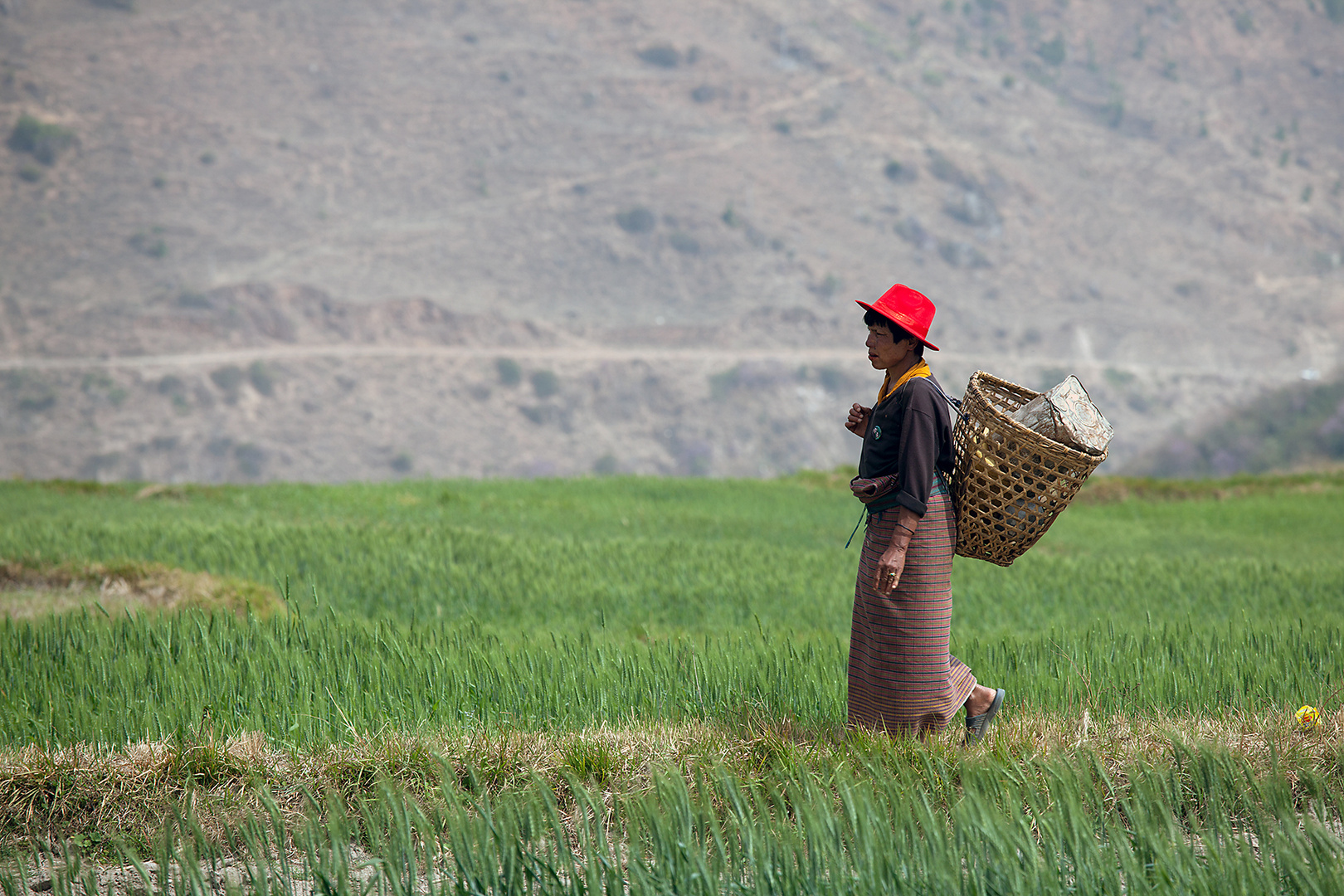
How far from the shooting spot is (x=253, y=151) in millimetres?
84812

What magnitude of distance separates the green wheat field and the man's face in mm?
1354

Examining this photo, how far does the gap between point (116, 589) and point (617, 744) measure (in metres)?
5.30

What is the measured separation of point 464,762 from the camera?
3.64 meters

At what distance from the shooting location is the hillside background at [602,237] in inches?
2704

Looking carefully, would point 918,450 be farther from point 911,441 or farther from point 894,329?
point 894,329

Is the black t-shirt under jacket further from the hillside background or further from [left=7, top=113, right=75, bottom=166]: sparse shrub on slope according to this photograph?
[left=7, top=113, right=75, bottom=166]: sparse shrub on slope

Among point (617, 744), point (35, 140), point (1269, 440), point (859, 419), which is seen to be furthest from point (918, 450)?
point (35, 140)

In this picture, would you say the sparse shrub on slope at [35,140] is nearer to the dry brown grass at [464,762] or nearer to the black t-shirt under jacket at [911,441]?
the dry brown grass at [464,762]

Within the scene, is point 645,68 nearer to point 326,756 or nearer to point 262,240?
point 262,240

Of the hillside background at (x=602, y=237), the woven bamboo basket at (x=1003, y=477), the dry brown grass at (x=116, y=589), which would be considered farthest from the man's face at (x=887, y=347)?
the hillside background at (x=602, y=237)

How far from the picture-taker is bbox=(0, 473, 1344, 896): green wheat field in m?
2.74

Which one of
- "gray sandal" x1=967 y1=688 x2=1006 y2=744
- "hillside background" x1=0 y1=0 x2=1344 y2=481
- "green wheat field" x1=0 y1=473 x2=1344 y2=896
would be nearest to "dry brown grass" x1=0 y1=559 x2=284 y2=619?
"green wheat field" x1=0 y1=473 x2=1344 y2=896

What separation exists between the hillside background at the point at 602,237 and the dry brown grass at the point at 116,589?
5808cm

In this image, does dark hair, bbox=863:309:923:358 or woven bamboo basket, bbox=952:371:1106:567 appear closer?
woven bamboo basket, bbox=952:371:1106:567
